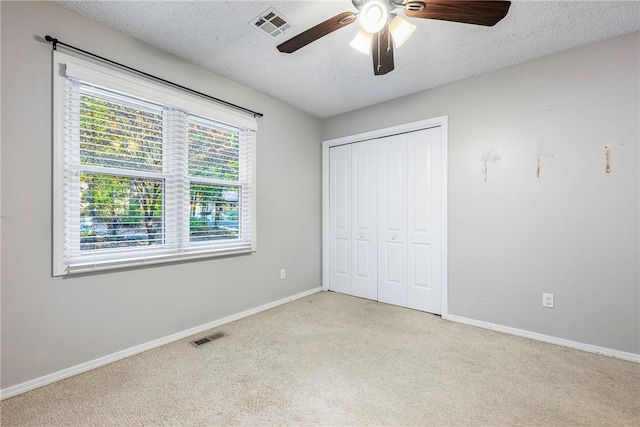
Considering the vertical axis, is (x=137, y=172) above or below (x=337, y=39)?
below

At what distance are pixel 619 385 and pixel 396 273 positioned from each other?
1.96 m

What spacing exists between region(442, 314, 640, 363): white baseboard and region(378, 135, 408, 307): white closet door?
0.68m

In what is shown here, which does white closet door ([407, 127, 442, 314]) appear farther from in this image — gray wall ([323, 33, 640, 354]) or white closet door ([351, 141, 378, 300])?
white closet door ([351, 141, 378, 300])

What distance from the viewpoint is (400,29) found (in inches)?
68.8

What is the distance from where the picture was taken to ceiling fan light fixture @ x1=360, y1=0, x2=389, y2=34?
60.6 inches

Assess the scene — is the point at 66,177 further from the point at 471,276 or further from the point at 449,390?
the point at 471,276

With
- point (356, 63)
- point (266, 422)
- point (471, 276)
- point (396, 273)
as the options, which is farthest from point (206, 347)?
point (356, 63)

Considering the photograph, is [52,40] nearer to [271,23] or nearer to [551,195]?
→ [271,23]

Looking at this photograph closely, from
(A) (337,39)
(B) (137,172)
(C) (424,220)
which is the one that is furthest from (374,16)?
(C) (424,220)

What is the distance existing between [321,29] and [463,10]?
2.49ft

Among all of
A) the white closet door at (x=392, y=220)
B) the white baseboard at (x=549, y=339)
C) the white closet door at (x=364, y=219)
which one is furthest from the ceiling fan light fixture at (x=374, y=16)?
the white baseboard at (x=549, y=339)

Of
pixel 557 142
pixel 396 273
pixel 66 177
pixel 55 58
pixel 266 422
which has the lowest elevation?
pixel 266 422

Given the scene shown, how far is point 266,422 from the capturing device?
154 centimetres

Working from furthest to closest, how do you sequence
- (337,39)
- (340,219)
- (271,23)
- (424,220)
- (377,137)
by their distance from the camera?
(340,219) < (377,137) < (424,220) < (337,39) < (271,23)
